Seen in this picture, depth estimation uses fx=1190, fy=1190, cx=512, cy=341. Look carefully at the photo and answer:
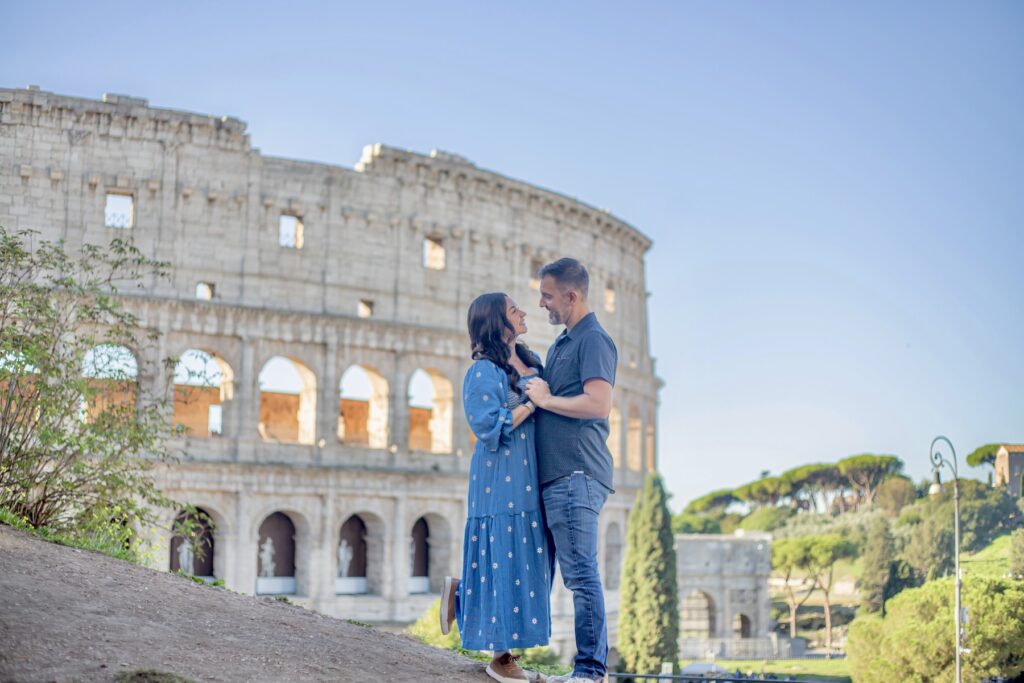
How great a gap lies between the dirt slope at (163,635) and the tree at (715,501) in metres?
79.8

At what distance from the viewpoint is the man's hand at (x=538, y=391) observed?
7.43 meters

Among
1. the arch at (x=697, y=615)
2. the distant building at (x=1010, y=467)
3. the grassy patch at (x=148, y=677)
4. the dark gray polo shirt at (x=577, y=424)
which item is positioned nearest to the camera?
the grassy patch at (x=148, y=677)

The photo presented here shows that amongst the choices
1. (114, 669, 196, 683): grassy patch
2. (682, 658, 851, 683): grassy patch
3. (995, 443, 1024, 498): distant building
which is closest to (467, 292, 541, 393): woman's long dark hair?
(114, 669, 196, 683): grassy patch

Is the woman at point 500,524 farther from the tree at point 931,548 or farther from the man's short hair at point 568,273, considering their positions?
the tree at point 931,548

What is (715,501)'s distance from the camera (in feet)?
292

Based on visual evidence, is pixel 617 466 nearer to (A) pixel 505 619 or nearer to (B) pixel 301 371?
(B) pixel 301 371

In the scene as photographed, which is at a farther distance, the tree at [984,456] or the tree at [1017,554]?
the tree at [984,456]

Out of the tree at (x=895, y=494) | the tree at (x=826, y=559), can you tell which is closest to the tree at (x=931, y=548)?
the tree at (x=895, y=494)

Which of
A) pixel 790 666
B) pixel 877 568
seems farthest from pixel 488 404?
pixel 790 666

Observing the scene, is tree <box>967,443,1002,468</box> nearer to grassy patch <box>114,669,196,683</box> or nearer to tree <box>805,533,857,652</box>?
grassy patch <box>114,669,196,683</box>

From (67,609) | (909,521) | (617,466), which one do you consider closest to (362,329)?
(617,466)

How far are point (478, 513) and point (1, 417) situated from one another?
7.70 metres

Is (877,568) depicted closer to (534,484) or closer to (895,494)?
(895,494)

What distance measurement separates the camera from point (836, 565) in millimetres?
56312
